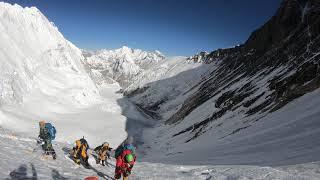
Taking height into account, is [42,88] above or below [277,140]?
above

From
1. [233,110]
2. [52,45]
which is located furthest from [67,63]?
[233,110]

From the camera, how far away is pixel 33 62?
399 ft

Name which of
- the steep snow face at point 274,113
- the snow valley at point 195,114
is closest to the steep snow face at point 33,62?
the snow valley at point 195,114

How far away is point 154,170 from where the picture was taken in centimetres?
2094

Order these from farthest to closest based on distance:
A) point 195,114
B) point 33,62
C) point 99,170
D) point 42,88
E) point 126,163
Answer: point 33,62 → point 42,88 → point 195,114 → point 99,170 → point 126,163

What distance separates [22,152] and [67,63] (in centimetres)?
13528

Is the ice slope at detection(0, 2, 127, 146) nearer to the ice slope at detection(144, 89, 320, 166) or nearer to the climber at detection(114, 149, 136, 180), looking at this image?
the ice slope at detection(144, 89, 320, 166)

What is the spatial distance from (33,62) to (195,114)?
5960 cm

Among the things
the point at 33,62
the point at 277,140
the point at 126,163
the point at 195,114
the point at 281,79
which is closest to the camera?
the point at 126,163

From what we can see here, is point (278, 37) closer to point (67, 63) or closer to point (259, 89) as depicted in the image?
point (259, 89)

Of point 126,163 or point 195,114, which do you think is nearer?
point 126,163

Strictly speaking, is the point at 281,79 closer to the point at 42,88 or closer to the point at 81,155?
the point at 81,155

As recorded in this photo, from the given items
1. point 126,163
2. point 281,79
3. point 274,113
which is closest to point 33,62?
point 281,79

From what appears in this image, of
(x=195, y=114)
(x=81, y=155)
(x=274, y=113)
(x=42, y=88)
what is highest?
(x=42, y=88)
